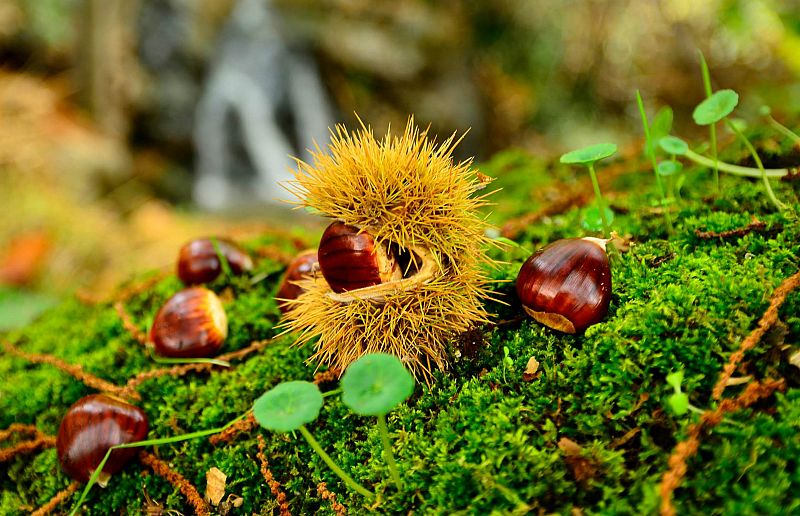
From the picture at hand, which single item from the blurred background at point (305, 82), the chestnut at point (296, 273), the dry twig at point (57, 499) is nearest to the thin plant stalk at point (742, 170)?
the chestnut at point (296, 273)

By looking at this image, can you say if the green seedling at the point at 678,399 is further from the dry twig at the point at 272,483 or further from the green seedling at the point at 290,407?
the dry twig at the point at 272,483

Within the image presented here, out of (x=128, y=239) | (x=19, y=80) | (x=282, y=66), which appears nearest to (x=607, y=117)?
(x=282, y=66)

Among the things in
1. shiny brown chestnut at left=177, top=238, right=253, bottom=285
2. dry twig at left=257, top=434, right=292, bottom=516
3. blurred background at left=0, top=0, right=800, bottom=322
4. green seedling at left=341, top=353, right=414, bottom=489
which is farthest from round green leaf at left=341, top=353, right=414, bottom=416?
blurred background at left=0, top=0, right=800, bottom=322

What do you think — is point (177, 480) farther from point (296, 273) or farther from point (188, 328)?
point (296, 273)

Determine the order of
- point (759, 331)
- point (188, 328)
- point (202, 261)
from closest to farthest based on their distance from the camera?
point (759, 331) → point (188, 328) → point (202, 261)

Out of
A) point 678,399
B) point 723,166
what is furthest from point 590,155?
point 723,166

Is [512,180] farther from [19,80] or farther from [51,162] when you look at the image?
[19,80]
